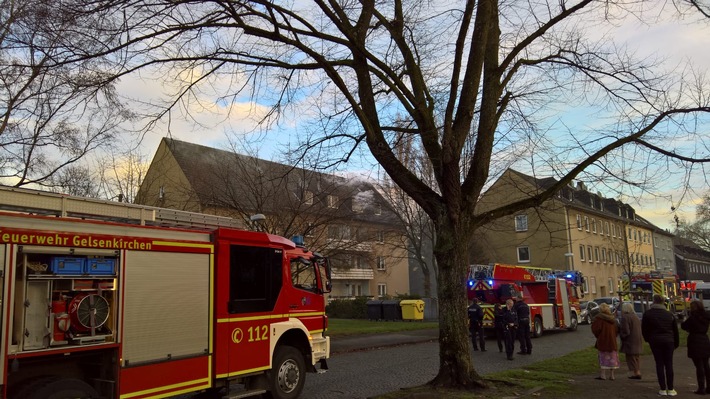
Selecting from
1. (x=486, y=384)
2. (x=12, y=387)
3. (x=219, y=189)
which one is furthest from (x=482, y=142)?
(x=219, y=189)

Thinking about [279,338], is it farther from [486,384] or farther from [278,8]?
[278,8]

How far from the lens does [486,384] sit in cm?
871

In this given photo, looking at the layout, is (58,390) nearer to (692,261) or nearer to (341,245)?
(341,245)

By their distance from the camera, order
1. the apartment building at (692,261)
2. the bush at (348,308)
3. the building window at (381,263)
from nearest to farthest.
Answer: the bush at (348,308) < the building window at (381,263) < the apartment building at (692,261)

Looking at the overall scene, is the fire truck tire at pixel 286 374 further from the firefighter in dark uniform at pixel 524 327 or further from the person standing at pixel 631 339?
the firefighter in dark uniform at pixel 524 327

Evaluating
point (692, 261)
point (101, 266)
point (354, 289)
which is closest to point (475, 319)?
point (101, 266)

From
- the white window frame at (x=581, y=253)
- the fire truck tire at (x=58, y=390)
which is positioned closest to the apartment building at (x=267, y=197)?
the fire truck tire at (x=58, y=390)

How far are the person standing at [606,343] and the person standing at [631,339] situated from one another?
253mm

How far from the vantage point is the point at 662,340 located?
358 inches

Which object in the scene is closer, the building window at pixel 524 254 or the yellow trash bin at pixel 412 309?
the yellow trash bin at pixel 412 309

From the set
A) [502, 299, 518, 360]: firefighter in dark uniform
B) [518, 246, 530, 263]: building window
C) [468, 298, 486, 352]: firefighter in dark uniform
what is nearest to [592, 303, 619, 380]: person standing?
[502, 299, 518, 360]: firefighter in dark uniform

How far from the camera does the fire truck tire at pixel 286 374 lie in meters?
8.77

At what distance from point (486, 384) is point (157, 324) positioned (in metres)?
5.14

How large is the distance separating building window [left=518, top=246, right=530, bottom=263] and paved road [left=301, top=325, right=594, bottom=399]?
33103 mm
